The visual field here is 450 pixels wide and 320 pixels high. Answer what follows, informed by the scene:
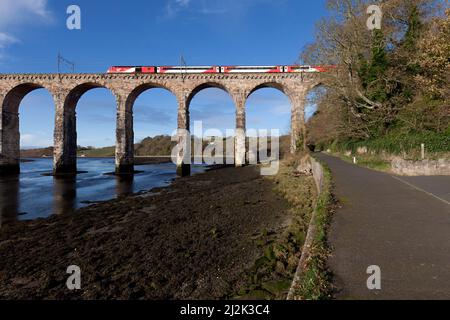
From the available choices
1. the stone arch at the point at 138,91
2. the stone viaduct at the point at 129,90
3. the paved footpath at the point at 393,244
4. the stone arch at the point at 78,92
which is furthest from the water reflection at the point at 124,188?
the paved footpath at the point at 393,244

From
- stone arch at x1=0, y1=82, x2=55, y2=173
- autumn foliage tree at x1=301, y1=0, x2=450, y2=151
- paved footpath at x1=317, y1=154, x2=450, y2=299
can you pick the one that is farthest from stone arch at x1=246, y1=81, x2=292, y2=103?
paved footpath at x1=317, y1=154, x2=450, y2=299

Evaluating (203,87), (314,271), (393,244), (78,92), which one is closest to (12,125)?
(78,92)

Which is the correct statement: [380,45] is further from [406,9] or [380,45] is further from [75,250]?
[75,250]

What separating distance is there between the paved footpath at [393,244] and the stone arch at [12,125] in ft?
120

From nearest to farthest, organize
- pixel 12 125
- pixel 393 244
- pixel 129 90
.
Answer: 1. pixel 393 244
2. pixel 129 90
3. pixel 12 125

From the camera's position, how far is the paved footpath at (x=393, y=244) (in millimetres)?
3312

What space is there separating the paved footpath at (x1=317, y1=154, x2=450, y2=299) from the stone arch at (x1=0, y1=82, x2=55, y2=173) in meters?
36.5

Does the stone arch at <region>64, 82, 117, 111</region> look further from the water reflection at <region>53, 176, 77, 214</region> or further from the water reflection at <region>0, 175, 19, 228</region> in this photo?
the water reflection at <region>53, 176, 77, 214</region>

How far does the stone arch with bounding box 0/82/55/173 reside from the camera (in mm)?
33062

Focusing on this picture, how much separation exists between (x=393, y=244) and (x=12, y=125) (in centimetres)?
4322

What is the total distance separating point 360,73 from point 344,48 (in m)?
2.89

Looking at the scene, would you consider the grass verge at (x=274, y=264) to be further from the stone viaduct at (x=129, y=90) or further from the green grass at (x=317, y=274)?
the stone viaduct at (x=129, y=90)

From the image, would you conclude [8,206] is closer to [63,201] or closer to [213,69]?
[63,201]

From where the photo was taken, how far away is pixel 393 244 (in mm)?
4723
